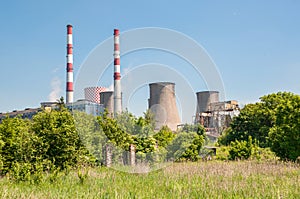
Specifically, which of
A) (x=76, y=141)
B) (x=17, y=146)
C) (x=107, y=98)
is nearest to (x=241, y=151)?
(x=76, y=141)

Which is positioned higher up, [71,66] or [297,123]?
[71,66]

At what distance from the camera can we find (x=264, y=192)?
6637 millimetres

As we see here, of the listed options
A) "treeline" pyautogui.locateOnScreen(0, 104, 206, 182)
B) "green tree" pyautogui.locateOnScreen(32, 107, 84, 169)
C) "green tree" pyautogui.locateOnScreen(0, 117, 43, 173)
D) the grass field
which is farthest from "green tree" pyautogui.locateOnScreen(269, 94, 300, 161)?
"green tree" pyautogui.locateOnScreen(0, 117, 43, 173)

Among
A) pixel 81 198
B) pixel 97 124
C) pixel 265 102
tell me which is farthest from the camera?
pixel 265 102

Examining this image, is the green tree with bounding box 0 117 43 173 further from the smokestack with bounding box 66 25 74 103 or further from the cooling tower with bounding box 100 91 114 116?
the smokestack with bounding box 66 25 74 103

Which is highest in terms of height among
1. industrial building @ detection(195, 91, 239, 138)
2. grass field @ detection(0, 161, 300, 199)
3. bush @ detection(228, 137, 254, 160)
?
industrial building @ detection(195, 91, 239, 138)

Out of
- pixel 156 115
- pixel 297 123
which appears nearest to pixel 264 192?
pixel 297 123

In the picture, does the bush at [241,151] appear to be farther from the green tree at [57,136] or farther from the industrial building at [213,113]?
the industrial building at [213,113]

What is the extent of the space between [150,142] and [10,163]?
21.1ft

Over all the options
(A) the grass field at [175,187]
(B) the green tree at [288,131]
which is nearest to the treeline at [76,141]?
(A) the grass field at [175,187]

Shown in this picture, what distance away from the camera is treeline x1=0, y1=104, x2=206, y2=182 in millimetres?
9852

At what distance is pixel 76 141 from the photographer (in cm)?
1089

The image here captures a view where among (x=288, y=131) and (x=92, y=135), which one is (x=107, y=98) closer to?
(x=92, y=135)

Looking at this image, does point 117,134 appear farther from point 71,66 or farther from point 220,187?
point 71,66
